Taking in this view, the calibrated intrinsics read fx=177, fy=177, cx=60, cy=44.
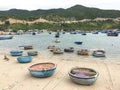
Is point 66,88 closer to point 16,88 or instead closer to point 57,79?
point 57,79

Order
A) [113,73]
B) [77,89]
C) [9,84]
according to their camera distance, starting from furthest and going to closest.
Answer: [113,73] → [9,84] → [77,89]

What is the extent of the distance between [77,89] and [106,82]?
393 centimetres

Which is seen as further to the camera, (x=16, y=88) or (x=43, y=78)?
(x=43, y=78)

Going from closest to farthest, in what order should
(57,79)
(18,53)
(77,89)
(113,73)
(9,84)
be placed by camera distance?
(77,89)
(9,84)
(57,79)
(113,73)
(18,53)

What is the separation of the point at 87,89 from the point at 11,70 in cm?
1154

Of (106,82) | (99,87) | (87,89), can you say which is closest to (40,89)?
(87,89)

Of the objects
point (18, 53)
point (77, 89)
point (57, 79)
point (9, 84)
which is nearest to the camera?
point (77, 89)

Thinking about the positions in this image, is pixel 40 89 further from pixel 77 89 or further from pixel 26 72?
pixel 26 72

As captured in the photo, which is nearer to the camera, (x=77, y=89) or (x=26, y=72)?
(x=77, y=89)

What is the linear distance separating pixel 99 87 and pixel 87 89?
1436 mm

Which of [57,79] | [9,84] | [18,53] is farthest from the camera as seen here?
[18,53]

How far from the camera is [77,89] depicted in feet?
54.8

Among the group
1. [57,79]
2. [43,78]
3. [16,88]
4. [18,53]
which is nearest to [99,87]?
[57,79]

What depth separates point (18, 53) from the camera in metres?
37.5
